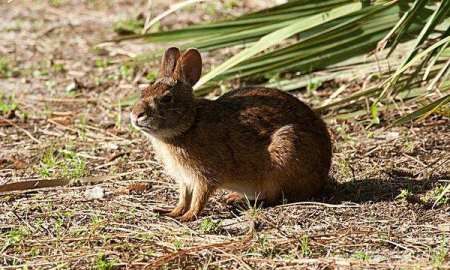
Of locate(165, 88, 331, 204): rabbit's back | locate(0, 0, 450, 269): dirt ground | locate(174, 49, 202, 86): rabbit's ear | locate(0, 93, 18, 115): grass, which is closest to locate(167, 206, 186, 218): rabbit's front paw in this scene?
A: locate(0, 0, 450, 269): dirt ground

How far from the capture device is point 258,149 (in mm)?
5281

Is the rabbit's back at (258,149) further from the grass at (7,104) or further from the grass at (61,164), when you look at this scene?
the grass at (7,104)

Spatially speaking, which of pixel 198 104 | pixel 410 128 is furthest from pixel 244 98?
pixel 410 128

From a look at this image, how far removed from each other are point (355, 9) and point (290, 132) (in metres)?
1.23

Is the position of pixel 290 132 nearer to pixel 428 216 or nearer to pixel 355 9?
pixel 428 216

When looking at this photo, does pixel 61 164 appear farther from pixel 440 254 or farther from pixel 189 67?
pixel 440 254

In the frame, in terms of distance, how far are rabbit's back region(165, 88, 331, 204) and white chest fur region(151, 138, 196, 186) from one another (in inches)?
0.4

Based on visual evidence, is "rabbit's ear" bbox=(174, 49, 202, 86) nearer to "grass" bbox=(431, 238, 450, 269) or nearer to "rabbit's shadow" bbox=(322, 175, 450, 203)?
"rabbit's shadow" bbox=(322, 175, 450, 203)

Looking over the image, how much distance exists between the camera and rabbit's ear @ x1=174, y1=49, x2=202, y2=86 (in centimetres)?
536

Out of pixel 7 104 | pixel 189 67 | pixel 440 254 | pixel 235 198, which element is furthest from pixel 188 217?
pixel 7 104

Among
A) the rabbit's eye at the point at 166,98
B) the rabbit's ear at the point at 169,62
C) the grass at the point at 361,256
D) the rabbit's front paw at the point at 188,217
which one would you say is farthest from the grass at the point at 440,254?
the rabbit's ear at the point at 169,62

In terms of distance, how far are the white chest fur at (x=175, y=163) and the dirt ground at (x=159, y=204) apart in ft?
0.70

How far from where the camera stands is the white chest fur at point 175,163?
17.1 ft

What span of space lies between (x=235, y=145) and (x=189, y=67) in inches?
20.0
